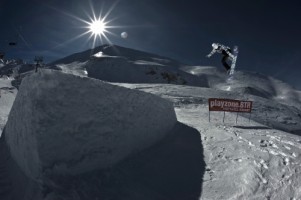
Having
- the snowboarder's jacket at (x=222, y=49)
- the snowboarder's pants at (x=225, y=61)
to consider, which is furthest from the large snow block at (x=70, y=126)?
the snowboarder's pants at (x=225, y=61)

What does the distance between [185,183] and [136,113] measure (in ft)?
10.5

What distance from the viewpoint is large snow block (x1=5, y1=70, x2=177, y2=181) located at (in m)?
7.82

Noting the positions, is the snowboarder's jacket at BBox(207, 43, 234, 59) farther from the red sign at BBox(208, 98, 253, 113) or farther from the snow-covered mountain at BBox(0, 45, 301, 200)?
the snow-covered mountain at BBox(0, 45, 301, 200)

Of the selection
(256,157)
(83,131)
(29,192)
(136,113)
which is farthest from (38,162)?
(256,157)

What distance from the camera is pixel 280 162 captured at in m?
10.1

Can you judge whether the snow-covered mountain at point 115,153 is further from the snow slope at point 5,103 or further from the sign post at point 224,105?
the snow slope at point 5,103

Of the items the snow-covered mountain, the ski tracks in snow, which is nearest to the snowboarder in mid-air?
the ski tracks in snow

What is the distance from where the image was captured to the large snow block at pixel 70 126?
7820 mm

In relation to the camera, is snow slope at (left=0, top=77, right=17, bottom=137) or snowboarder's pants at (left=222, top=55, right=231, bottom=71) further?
snow slope at (left=0, top=77, right=17, bottom=137)

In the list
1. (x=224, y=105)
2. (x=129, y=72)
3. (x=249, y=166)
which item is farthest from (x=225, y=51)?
(x=129, y=72)

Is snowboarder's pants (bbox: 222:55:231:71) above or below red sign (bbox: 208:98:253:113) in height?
above

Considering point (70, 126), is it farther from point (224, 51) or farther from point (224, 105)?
point (224, 105)

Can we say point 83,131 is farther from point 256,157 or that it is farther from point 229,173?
point 256,157

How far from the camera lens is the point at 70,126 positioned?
8.36 meters
